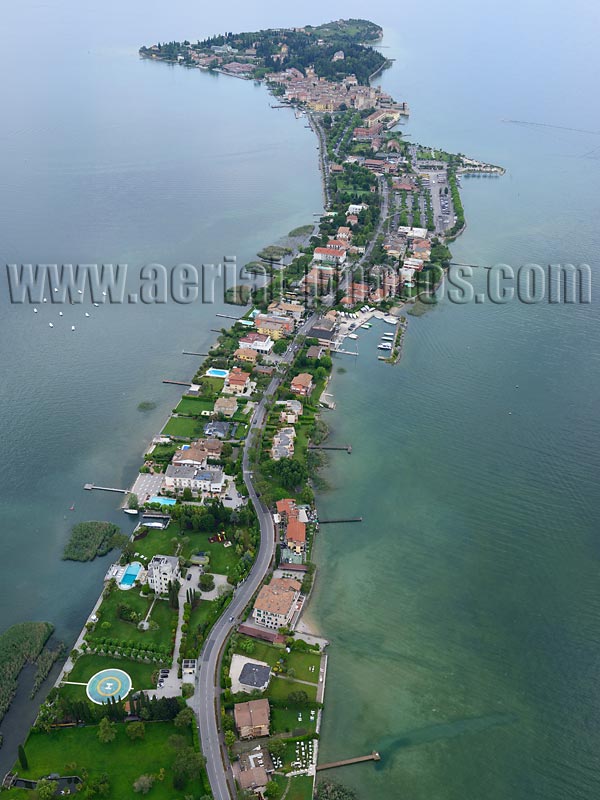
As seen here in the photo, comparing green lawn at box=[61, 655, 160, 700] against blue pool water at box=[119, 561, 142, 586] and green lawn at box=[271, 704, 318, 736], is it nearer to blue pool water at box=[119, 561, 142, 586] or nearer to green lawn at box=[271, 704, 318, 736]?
blue pool water at box=[119, 561, 142, 586]

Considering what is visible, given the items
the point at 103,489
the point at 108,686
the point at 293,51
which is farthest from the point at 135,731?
the point at 293,51

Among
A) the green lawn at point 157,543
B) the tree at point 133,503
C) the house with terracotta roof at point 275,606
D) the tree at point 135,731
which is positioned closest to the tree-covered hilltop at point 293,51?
the tree at point 133,503

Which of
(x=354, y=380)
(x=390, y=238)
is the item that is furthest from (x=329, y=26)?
(x=354, y=380)

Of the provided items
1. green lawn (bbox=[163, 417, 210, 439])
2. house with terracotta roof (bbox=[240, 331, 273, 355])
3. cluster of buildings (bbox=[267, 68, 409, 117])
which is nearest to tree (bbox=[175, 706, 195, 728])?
green lawn (bbox=[163, 417, 210, 439])

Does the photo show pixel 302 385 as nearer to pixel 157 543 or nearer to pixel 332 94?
pixel 157 543

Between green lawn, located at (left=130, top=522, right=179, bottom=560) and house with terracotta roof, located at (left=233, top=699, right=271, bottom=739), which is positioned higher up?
green lawn, located at (left=130, top=522, right=179, bottom=560)

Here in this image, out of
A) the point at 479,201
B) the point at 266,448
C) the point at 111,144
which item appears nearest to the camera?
the point at 266,448

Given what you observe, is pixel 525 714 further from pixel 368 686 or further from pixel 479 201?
pixel 479 201
